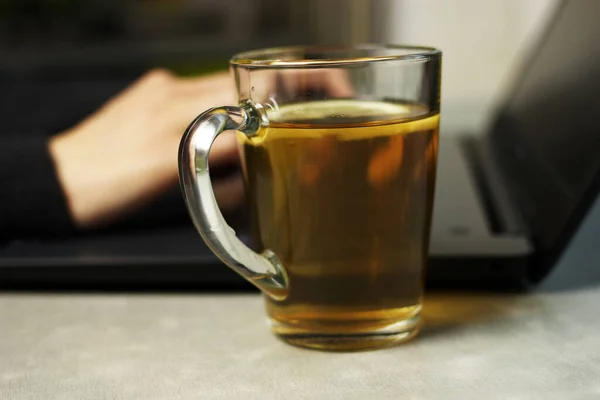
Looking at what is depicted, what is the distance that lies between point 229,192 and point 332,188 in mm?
157

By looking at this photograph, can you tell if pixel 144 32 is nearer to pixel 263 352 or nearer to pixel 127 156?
pixel 127 156

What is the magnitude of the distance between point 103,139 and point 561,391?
35 centimetres

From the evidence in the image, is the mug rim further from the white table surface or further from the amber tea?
the white table surface


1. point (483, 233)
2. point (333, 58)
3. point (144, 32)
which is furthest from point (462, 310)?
point (144, 32)

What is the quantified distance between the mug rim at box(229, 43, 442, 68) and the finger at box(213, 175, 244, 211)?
11 centimetres

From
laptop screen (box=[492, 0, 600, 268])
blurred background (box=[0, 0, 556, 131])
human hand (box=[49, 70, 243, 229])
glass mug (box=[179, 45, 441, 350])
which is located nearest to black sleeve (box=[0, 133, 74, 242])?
human hand (box=[49, 70, 243, 229])

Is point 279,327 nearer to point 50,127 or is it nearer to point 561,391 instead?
point 561,391

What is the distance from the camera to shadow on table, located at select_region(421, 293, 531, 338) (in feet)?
1.44

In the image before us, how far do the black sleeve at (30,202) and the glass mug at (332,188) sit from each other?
0.16 m

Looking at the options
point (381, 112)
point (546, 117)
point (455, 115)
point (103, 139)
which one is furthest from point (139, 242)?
point (455, 115)

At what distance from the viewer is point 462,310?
0.46 meters

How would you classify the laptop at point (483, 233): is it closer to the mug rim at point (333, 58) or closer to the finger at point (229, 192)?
the finger at point (229, 192)

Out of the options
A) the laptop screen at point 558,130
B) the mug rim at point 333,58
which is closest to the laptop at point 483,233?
the laptop screen at point 558,130

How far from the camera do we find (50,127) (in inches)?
25.6
